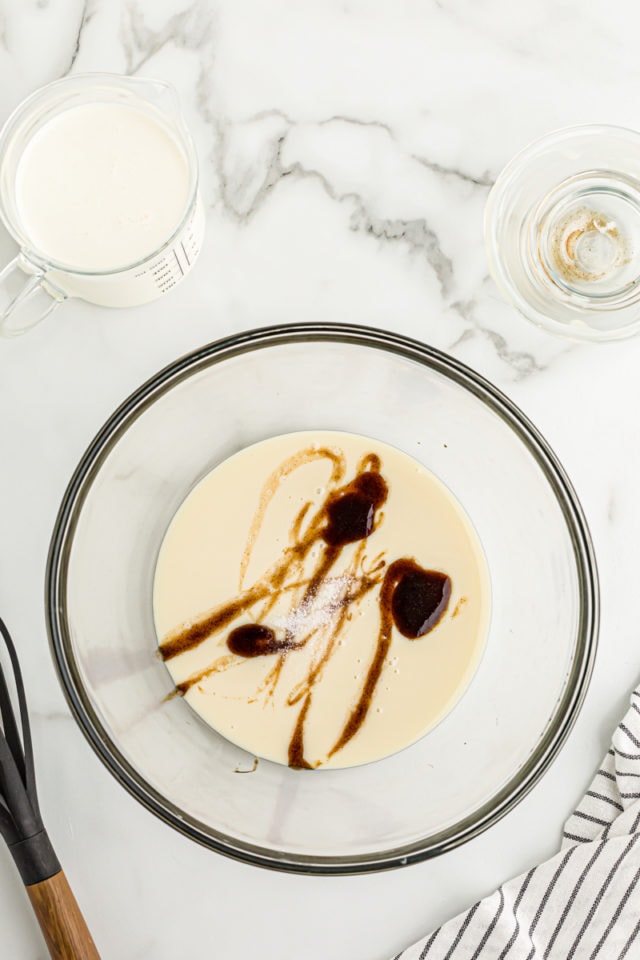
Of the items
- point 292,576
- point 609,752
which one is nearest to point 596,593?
point 609,752

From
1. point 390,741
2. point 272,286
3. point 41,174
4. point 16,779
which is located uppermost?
point 41,174

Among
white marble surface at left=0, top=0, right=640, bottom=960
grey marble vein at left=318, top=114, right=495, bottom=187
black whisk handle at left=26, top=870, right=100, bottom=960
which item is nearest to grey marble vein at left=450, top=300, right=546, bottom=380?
white marble surface at left=0, top=0, right=640, bottom=960

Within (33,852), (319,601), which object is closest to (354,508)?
(319,601)

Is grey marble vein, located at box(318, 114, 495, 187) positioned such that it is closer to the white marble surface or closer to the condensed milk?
the white marble surface

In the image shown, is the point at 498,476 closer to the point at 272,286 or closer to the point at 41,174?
the point at 272,286

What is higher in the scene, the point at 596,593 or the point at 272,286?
the point at 272,286
